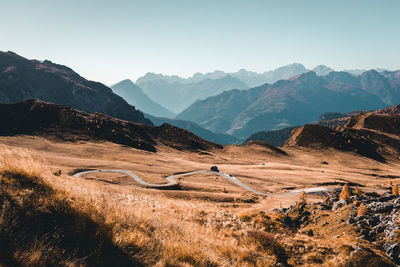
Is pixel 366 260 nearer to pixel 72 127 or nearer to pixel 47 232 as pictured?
pixel 47 232

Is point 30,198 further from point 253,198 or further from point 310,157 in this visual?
point 310,157

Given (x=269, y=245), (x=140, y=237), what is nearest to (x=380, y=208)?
(x=269, y=245)

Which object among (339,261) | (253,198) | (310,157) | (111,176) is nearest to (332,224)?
(339,261)

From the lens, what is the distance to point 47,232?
6.27 metres

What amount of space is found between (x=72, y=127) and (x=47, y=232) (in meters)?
163

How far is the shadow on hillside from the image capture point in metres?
5.29

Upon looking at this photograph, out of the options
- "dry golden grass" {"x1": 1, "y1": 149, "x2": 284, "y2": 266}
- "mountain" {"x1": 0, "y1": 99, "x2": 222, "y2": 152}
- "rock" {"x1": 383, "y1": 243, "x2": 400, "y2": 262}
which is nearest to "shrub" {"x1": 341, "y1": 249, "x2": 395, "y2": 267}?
"rock" {"x1": 383, "y1": 243, "x2": 400, "y2": 262}

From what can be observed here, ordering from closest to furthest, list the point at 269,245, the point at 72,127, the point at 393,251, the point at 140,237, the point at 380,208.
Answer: the point at 140,237 < the point at 269,245 < the point at 393,251 < the point at 380,208 < the point at 72,127

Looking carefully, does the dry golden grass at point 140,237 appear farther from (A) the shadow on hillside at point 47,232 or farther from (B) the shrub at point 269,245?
(B) the shrub at point 269,245

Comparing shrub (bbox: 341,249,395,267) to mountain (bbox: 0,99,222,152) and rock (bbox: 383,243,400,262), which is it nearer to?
rock (bbox: 383,243,400,262)

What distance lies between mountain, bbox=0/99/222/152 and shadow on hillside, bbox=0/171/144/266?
5552 inches

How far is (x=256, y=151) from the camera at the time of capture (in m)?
171

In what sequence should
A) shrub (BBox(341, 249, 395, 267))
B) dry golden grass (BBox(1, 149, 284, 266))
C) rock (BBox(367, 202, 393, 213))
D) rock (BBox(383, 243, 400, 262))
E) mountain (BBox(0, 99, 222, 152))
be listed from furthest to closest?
mountain (BBox(0, 99, 222, 152))
rock (BBox(367, 202, 393, 213))
rock (BBox(383, 243, 400, 262))
shrub (BBox(341, 249, 395, 267))
dry golden grass (BBox(1, 149, 284, 266))

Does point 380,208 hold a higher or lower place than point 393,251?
higher
